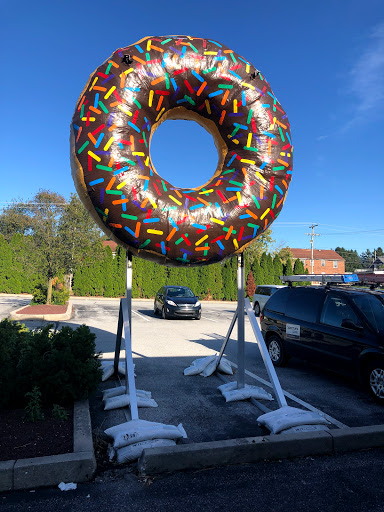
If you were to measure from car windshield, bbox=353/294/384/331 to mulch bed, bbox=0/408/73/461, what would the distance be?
14.0 feet

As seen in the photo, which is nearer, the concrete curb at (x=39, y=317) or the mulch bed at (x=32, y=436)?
the mulch bed at (x=32, y=436)

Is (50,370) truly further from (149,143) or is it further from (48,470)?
(149,143)

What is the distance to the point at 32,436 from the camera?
334cm

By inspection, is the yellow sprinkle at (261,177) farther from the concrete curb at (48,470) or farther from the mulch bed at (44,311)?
the mulch bed at (44,311)

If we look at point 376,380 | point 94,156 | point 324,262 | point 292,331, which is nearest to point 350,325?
point 376,380

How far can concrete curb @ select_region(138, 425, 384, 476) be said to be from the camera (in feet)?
9.88

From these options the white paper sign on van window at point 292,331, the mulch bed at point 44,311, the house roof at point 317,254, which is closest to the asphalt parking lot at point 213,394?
the white paper sign on van window at point 292,331

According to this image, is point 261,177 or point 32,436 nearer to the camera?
point 32,436

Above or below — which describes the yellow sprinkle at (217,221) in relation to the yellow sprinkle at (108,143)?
below

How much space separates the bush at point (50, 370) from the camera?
403cm

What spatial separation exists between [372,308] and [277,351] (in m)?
2.15

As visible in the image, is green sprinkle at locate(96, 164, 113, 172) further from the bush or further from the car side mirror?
the car side mirror

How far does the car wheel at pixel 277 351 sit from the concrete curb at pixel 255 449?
130 inches

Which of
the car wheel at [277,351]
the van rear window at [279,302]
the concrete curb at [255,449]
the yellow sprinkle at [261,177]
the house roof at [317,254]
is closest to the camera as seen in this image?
the concrete curb at [255,449]
